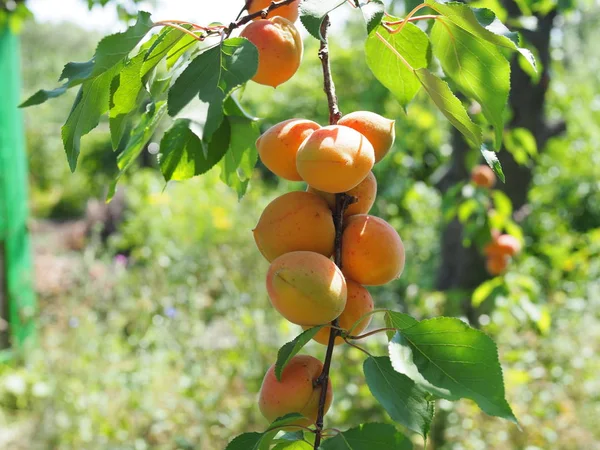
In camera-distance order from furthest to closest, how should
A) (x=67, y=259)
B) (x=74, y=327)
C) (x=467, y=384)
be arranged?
(x=67, y=259), (x=74, y=327), (x=467, y=384)

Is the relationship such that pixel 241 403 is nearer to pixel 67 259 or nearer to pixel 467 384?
pixel 467 384

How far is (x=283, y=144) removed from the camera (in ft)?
1.64

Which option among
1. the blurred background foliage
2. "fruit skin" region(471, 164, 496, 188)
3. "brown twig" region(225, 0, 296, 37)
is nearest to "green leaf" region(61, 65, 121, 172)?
"brown twig" region(225, 0, 296, 37)

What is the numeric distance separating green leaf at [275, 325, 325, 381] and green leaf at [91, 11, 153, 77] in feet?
0.79

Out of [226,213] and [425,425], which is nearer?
[425,425]

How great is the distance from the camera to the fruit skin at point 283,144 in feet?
1.64

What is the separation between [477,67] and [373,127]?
105mm

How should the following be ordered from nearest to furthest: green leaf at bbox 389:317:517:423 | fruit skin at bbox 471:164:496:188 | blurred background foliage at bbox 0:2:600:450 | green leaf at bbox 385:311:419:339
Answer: green leaf at bbox 389:317:517:423 → green leaf at bbox 385:311:419:339 → fruit skin at bbox 471:164:496:188 → blurred background foliage at bbox 0:2:600:450

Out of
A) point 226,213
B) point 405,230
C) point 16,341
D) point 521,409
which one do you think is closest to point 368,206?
point 521,409

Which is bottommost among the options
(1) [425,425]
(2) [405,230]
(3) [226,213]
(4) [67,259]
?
(4) [67,259]

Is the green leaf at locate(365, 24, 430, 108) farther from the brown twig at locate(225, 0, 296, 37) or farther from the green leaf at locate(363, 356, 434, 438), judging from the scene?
the green leaf at locate(363, 356, 434, 438)

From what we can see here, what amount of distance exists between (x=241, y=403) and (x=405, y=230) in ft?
3.88

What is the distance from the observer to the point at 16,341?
2988 millimetres

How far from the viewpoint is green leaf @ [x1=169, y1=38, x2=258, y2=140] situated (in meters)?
0.41
